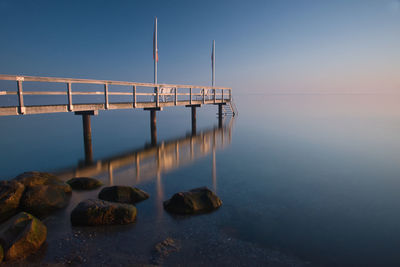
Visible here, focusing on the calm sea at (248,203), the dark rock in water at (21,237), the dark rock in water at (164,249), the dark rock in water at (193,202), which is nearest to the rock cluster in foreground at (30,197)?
the calm sea at (248,203)

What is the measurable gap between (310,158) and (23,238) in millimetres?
11913

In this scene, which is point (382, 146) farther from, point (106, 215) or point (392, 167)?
point (106, 215)

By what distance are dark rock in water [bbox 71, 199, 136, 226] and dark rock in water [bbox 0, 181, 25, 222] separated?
52.8 inches

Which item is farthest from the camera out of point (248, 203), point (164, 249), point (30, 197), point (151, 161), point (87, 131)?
point (87, 131)

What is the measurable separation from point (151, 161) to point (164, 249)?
745 cm

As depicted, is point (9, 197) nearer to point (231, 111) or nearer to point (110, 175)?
point (110, 175)

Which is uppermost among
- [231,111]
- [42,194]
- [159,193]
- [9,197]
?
[231,111]

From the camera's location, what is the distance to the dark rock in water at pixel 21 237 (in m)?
4.27

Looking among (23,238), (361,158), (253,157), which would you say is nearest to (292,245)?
(23,238)

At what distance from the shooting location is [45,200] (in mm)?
6195

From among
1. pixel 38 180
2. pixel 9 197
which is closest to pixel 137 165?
pixel 38 180

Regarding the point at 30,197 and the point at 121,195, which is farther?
the point at 121,195

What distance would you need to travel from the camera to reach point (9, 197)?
5742mm

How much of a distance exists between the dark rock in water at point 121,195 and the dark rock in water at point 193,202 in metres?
0.80
